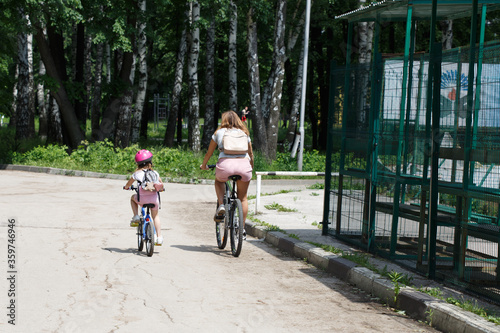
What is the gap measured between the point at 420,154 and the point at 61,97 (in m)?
19.9

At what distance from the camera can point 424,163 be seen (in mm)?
8023

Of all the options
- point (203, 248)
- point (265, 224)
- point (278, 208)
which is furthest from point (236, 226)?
point (278, 208)

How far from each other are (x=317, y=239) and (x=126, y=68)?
726 inches

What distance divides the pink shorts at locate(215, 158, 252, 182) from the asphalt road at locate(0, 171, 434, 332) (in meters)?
1.08

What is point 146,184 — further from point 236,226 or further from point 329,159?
point 329,159

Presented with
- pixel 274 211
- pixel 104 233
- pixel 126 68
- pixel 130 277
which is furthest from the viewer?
pixel 126 68

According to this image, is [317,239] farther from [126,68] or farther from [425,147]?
[126,68]

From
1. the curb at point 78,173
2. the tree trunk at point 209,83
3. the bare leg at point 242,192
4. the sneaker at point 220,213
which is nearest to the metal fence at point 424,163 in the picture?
the bare leg at point 242,192

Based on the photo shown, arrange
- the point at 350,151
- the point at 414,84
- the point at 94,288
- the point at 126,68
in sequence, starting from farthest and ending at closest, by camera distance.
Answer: the point at 126,68 < the point at 350,151 < the point at 414,84 < the point at 94,288

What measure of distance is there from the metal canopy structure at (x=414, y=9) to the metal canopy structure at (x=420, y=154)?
15 millimetres

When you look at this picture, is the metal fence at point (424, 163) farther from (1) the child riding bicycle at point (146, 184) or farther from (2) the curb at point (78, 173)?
(2) the curb at point (78, 173)

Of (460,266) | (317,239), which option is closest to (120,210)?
(317,239)

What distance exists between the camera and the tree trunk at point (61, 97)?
25783 millimetres

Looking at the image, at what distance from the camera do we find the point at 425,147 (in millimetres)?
7969
